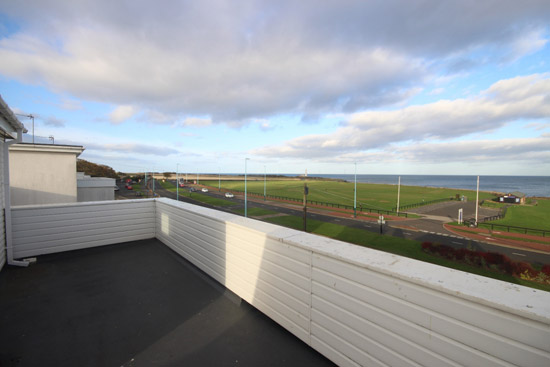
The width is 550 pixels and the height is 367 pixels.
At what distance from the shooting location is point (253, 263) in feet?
12.8

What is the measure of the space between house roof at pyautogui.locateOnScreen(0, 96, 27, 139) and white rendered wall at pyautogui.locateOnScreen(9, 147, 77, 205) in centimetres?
1037

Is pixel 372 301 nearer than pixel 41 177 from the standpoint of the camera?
Yes

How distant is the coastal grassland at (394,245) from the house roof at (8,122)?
64.2ft

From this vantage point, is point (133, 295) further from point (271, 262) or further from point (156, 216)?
point (156, 216)

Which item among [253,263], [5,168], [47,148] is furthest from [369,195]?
[5,168]

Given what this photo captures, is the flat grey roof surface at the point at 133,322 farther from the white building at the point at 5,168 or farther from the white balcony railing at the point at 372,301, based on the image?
the white building at the point at 5,168

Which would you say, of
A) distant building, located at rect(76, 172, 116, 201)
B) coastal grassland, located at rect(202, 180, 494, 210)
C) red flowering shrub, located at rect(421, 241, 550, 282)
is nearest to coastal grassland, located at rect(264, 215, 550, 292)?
red flowering shrub, located at rect(421, 241, 550, 282)

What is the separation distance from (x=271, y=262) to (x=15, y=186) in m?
17.1

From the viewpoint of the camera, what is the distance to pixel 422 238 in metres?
23.6

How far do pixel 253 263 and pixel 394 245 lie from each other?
19371 millimetres

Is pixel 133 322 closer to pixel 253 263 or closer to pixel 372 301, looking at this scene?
pixel 253 263

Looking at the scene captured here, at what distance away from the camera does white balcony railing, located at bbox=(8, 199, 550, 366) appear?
167cm

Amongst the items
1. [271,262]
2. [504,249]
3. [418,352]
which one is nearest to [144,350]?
[271,262]

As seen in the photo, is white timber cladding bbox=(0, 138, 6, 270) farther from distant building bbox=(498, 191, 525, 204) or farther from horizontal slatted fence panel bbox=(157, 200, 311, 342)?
distant building bbox=(498, 191, 525, 204)
